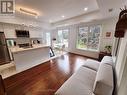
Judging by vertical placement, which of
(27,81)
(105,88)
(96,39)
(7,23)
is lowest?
(27,81)

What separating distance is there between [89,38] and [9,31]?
532 cm

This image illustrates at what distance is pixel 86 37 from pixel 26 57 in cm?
425

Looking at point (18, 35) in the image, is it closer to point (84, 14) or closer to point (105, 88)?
point (84, 14)

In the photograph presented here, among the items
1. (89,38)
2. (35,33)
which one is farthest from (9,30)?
(89,38)

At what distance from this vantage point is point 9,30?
4.18 meters

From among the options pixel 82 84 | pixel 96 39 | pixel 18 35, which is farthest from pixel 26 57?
pixel 96 39

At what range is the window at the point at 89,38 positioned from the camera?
4.76 m

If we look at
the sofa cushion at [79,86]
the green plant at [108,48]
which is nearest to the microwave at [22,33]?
the sofa cushion at [79,86]

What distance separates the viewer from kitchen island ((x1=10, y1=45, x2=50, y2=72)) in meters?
2.94

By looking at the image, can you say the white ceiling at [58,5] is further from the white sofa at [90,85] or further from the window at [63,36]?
the window at [63,36]

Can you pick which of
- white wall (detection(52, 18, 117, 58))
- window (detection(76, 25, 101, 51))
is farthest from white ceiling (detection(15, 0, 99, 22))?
window (detection(76, 25, 101, 51))

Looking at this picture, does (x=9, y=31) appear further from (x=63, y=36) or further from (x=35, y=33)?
(x=63, y=36)

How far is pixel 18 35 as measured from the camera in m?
4.55

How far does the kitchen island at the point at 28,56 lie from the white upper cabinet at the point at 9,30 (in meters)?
1.31
